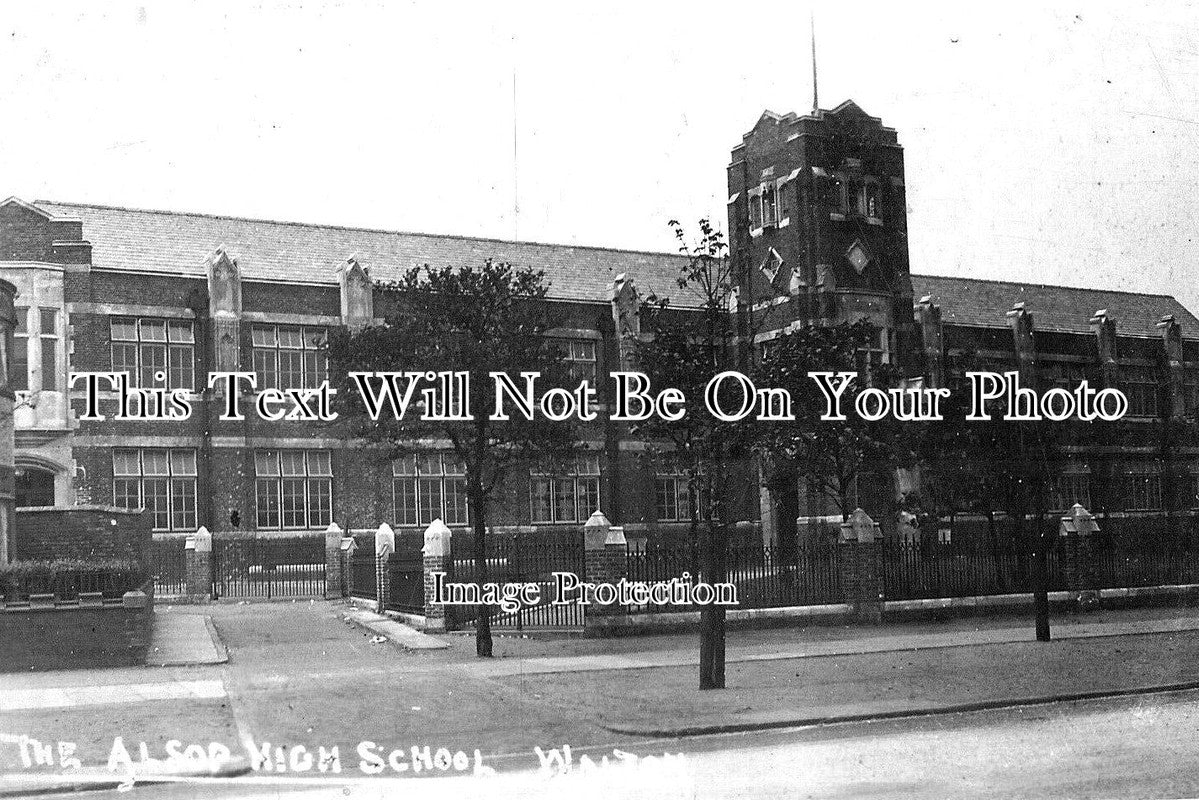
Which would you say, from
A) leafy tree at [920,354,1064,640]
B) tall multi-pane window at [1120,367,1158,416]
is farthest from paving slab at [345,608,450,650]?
tall multi-pane window at [1120,367,1158,416]

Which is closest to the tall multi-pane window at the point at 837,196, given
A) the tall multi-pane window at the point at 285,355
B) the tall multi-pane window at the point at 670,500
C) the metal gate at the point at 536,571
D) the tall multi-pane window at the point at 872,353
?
the tall multi-pane window at the point at 872,353

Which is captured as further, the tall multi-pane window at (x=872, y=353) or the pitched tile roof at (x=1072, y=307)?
the tall multi-pane window at (x=872, y=353)

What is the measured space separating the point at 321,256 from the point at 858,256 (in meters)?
12.6

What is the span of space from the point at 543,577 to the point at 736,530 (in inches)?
318

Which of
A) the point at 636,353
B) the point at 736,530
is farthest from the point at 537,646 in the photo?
the point at 736,530

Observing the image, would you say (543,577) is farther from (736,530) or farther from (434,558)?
(736,530)

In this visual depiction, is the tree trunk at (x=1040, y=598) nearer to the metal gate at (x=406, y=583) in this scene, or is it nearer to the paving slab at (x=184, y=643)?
the metal gate at (x=406, y=583)

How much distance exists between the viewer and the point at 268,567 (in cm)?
2609

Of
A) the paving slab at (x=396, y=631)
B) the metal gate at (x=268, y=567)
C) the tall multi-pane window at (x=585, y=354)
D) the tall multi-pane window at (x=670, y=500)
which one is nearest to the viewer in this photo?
the paving slab at (x=396, y=631)

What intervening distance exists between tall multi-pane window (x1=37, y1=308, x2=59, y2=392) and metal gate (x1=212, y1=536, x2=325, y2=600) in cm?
523

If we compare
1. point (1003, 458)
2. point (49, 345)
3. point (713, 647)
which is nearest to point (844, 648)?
point (1003, 458)

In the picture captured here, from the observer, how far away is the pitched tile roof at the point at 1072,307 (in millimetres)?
17703

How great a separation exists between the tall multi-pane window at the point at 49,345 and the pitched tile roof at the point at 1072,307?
1964 cm

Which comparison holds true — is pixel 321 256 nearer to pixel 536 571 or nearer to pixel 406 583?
pixel 406 583
